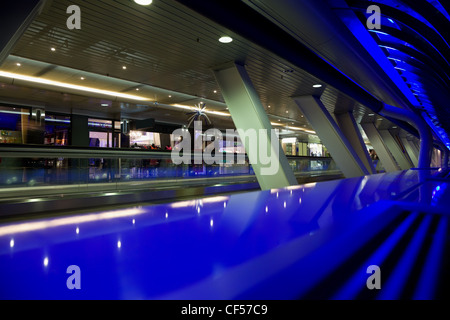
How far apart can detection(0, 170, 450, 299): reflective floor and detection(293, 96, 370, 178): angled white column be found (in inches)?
452

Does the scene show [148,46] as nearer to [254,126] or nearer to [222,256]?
[254,126]

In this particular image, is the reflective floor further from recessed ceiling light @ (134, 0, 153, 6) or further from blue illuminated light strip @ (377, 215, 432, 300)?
recessed ceiling light @ (134, 0, 153, 6)

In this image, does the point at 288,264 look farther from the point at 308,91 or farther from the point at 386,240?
the point at 308,91

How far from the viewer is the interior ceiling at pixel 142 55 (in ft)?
18.2

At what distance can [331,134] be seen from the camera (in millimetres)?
12344

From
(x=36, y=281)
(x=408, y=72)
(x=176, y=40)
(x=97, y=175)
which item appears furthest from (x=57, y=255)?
(x=408, y=72)

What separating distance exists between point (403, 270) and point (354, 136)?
16874mm

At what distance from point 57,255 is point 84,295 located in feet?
1.10

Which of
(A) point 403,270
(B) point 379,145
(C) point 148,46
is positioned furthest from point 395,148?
(A) point 403,270

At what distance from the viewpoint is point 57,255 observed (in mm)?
793

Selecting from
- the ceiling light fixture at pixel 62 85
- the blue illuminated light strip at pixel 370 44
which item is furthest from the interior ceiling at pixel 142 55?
the blue illuminated light strip at pixel 370 44

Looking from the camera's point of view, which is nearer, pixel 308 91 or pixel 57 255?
pixel 57 255

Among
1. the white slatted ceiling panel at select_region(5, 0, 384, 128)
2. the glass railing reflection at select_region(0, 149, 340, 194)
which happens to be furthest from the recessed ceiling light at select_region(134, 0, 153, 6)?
the glass railing reflection at select_region(0, 149, 340, 194)

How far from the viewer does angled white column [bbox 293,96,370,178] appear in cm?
1223
